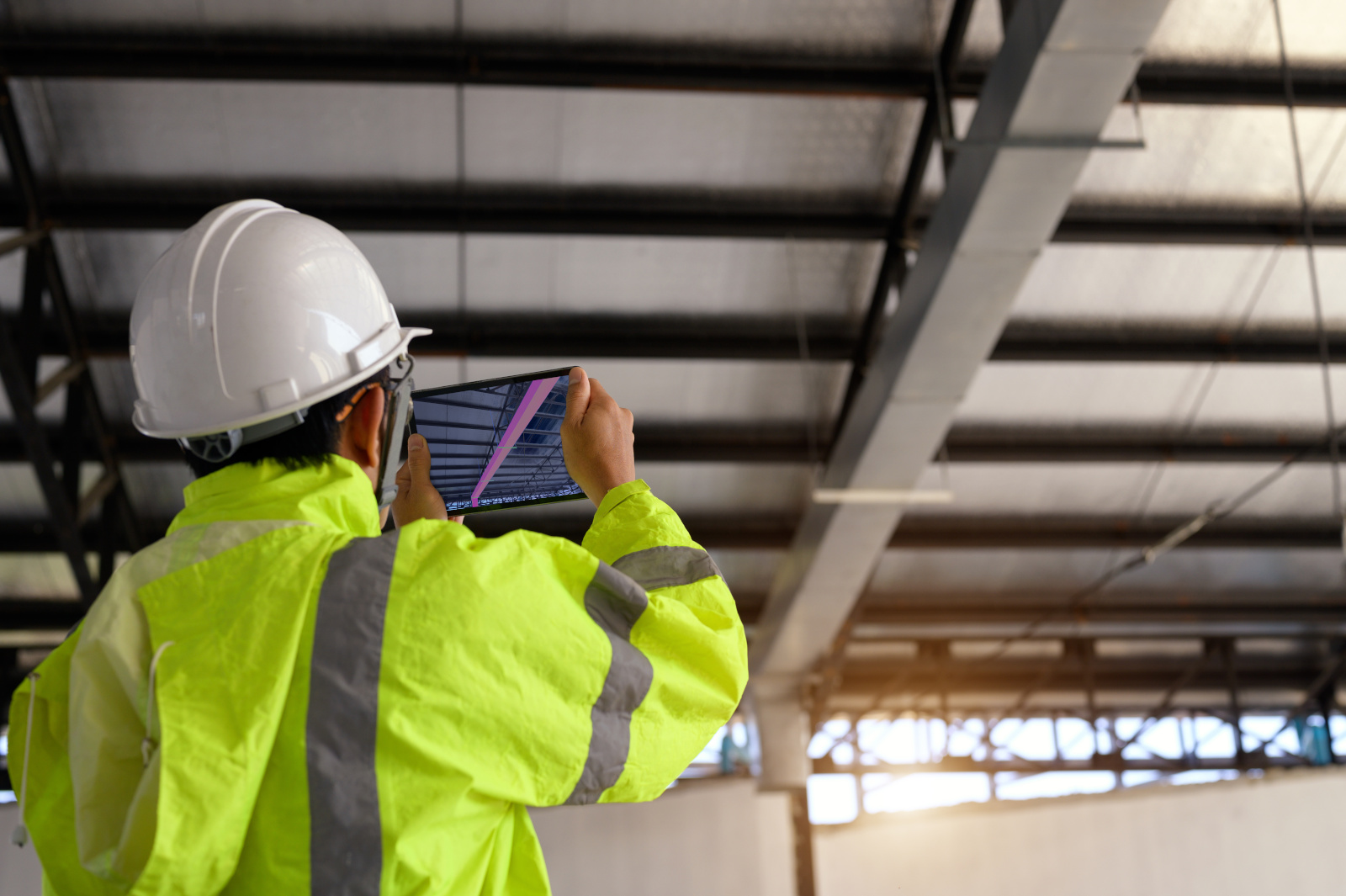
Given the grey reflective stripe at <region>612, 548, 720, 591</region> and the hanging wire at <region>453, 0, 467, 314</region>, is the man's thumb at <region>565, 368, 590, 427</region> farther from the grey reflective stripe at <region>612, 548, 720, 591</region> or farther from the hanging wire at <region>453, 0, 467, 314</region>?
the hanging wire at <region>453, 0, 467, 314</region>

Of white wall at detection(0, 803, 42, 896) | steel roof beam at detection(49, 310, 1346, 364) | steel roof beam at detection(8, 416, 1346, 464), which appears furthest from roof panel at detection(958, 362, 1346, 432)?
white wall at detection(0, 803, 42, 896)

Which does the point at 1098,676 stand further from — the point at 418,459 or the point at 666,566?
the point at 666,566

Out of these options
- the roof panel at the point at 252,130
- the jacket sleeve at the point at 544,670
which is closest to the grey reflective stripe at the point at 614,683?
the jacket sleeve at the point at 544,670

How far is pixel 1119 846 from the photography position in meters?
13.3

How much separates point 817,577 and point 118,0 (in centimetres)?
877

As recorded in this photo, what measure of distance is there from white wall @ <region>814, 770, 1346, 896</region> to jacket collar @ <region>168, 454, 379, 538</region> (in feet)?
31.6

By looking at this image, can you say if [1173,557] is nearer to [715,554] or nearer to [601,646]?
[715,554]

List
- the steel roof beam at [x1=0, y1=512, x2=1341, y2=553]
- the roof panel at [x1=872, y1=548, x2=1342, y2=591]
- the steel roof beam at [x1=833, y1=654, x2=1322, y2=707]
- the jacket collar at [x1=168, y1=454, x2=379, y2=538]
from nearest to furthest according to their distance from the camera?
the jacket collar at [x1=168, y1=454, x2=379, y2=538] → the steel roof beam at [x1=0, y1=512, x2=1341, y2=553] → the roof panel at [x1=872, y1=548, x2=1342, y2=591] → the steel roof beam at [x1=833, y1=654, x2=1322, y2=707]

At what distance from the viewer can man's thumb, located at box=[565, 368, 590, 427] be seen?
6.64 ft

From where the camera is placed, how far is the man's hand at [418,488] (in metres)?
2.41

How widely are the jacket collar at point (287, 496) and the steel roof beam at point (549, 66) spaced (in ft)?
24.5

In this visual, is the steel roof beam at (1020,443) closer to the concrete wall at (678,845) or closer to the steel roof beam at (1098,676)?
the concrete wall at (678,845)

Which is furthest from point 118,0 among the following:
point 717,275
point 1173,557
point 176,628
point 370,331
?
point 1173,557

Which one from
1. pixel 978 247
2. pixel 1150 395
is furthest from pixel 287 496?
pixel 1150 395
